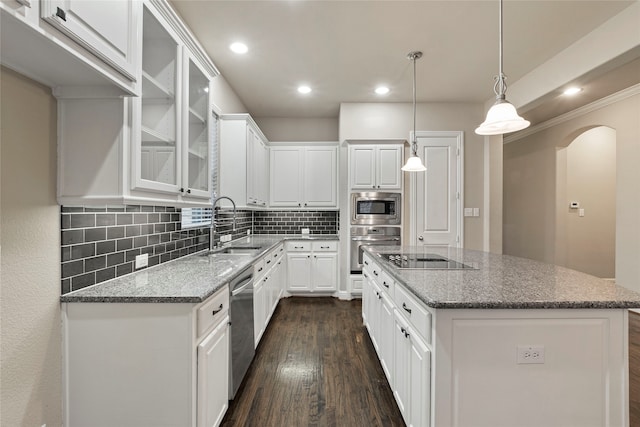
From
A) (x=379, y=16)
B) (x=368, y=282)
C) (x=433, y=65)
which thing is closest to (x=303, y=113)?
(x=433, y=65)

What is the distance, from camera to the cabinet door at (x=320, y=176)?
4.48m

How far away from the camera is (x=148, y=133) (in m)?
1.45

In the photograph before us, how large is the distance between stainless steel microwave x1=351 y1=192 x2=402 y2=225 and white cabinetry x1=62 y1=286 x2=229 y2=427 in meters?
3.08

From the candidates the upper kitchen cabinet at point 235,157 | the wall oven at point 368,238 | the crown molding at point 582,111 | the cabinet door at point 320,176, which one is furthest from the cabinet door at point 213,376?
the crown molding at point 582,111

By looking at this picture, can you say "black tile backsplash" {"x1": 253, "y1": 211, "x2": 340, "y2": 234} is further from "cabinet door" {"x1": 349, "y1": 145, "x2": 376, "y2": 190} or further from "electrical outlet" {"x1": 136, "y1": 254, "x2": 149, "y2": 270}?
"electrical outlet" {"x1": 136, "y1": 254, "x2": 149, "y2": 270}

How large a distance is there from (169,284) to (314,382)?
4.30 ft

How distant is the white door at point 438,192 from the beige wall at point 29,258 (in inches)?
152

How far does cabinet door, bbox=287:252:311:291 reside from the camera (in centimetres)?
419

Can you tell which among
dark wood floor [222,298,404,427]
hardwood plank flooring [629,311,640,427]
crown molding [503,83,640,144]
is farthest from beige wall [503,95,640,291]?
dark wood floor [222,298,404,427]

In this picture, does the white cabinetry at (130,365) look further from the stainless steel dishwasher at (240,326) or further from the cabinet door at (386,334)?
the cabinet door at (386,334)

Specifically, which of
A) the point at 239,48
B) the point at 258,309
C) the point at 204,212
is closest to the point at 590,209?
the point at 258,309

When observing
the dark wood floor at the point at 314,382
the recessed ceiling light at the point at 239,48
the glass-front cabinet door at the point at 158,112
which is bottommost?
the dark wood floor at the point at 314,382

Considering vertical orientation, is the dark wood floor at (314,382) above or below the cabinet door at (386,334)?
below

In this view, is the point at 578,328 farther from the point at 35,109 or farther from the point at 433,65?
the point at 433,65
